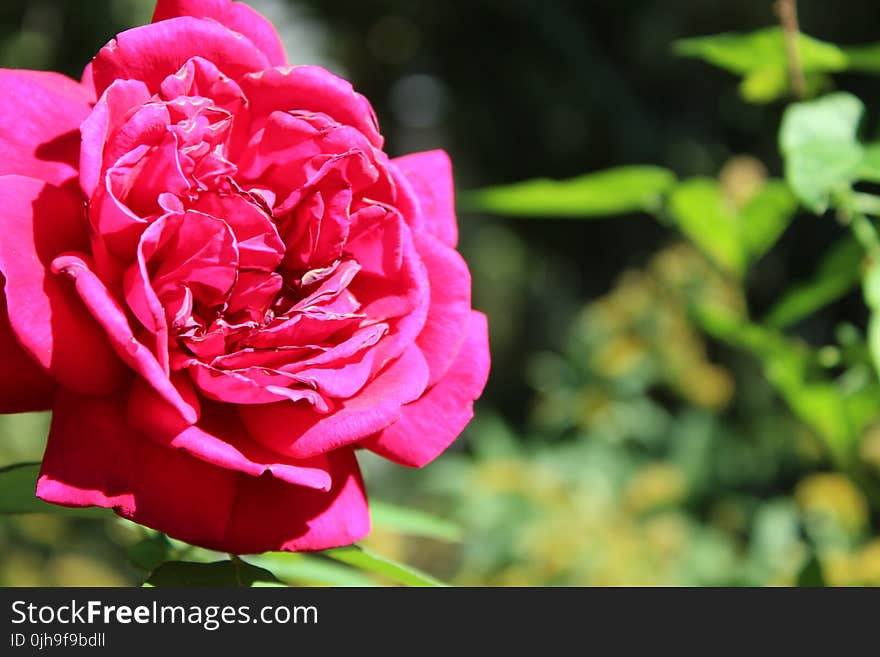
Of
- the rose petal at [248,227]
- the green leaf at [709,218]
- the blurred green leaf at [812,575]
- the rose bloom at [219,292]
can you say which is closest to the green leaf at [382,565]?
the rose bloom at [219,292]

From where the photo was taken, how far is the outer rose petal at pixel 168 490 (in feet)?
1.22

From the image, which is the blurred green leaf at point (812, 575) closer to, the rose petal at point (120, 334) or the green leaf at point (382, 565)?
the green leaf at point (382, 565)

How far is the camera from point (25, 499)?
48 centimetres

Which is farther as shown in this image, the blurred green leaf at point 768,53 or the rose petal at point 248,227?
the blurred green leaf at point 768,53

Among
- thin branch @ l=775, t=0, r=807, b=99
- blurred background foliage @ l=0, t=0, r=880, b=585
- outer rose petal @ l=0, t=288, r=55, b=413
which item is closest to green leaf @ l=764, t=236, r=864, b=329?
blurred background foliage @ l=0, t=0, r=880, b=585

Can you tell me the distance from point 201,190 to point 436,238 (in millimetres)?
133

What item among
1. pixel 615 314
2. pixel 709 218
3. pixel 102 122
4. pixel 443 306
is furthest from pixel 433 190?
pixel 615 314

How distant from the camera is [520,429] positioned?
3775 mm

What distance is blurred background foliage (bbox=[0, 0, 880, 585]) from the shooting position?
0.71 metres

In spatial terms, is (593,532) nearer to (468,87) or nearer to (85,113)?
(85,113)

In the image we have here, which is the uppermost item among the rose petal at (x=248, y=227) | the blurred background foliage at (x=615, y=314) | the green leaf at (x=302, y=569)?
the rose petal at (x=248, y=227)

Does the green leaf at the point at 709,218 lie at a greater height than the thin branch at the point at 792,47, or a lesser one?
lesser

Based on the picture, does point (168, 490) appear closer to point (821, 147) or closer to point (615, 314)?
point (821, 147)

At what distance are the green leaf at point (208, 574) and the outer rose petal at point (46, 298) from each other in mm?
97
